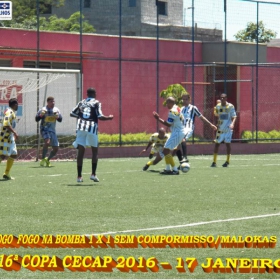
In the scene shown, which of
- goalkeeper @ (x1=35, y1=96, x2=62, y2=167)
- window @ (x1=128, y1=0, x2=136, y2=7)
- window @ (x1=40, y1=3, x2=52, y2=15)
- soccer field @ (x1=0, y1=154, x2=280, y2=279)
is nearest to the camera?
soccer field @ (x1=0, y1=154, x2=280, y2=279)

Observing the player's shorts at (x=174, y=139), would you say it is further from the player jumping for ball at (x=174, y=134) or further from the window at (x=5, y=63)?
the window at (x=5, y=63)

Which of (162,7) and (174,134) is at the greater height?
(162,7)

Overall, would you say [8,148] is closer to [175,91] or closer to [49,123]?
[49,123]

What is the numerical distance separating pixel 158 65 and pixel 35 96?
525cm

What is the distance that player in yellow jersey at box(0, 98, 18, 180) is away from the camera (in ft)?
63.1

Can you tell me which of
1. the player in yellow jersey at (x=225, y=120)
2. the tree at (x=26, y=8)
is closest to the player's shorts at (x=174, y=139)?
Answer: the player in yellow jersey at (x=225, y=120)

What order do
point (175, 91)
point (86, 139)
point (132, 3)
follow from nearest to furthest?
point (86, 139) < point (175, 91) < point (132, 3)

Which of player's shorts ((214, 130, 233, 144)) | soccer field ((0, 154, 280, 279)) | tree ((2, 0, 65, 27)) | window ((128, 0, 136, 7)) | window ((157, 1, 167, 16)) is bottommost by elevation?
soccer field ((0, 154, 280, 279))

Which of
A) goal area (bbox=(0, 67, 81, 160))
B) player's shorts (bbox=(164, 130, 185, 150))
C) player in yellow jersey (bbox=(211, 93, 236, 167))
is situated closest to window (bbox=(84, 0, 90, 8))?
goal area (bbox=(0, 67, 81, 160))

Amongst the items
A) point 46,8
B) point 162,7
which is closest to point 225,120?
point 162,7

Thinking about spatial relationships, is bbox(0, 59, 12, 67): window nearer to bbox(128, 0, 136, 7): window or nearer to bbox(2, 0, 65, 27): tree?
bbox(128, 0, 136, 7): window

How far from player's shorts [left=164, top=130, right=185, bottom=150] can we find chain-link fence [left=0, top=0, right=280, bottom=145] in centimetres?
1022

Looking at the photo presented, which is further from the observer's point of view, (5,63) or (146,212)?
(5,63)

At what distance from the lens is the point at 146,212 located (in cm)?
1268
